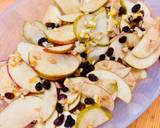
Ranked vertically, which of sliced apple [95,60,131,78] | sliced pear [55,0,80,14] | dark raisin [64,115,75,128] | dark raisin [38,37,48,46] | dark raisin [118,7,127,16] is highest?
dark raisin [118,7,127,16]

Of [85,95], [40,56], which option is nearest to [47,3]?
[40,56]

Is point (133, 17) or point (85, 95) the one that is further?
point (133, 17)

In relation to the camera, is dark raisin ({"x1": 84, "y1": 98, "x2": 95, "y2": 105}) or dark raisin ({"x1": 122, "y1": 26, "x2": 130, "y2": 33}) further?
dark raisin ({"x1": 122, "y1": 26, "x2": 130, "y2": 33})

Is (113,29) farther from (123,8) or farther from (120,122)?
(120,122)

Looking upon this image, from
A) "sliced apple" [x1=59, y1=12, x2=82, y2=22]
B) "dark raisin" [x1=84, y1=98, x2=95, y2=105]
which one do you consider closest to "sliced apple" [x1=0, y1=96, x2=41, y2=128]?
"dark raisin" [x1=84, y1=98, x2=95, y2=105]

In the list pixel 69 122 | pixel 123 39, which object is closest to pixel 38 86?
pixel 69 122

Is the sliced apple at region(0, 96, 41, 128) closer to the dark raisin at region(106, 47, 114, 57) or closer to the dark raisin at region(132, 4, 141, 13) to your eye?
the dark raisin at region(106, 47, 114, 57)

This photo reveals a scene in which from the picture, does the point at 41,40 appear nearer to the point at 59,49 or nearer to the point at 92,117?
the point at 59,49
